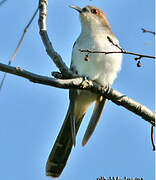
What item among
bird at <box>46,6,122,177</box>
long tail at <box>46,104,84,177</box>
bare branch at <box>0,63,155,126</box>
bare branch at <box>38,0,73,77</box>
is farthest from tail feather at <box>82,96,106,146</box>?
bare branch at <box>38,0,73,77</box>

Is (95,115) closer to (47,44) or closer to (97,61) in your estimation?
(97,61)

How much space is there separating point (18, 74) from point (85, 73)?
2178mm

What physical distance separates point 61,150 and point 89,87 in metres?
2.15

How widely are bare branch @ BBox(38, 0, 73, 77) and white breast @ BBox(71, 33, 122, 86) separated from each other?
4.38 ft

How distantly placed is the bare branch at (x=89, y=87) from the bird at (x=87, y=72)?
1.05 meters

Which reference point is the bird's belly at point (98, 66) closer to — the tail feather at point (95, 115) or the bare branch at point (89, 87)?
the tail feather at point (95, 115)

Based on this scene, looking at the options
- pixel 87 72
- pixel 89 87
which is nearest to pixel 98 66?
pixel 87 72

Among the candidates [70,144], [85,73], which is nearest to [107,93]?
[85,73]

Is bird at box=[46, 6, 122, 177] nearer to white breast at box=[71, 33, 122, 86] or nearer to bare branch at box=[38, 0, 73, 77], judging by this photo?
white breast at box=[71, 33, 122, 86]

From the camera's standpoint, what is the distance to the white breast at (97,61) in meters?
5.28

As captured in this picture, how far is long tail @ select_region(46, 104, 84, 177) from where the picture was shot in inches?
225

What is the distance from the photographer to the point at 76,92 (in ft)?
18.9

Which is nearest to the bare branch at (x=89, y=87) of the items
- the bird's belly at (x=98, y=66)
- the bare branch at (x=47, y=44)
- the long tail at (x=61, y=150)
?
the bare branch at (x=47, y=44)

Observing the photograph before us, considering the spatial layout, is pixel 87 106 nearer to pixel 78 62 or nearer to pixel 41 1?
pixel 78 62
